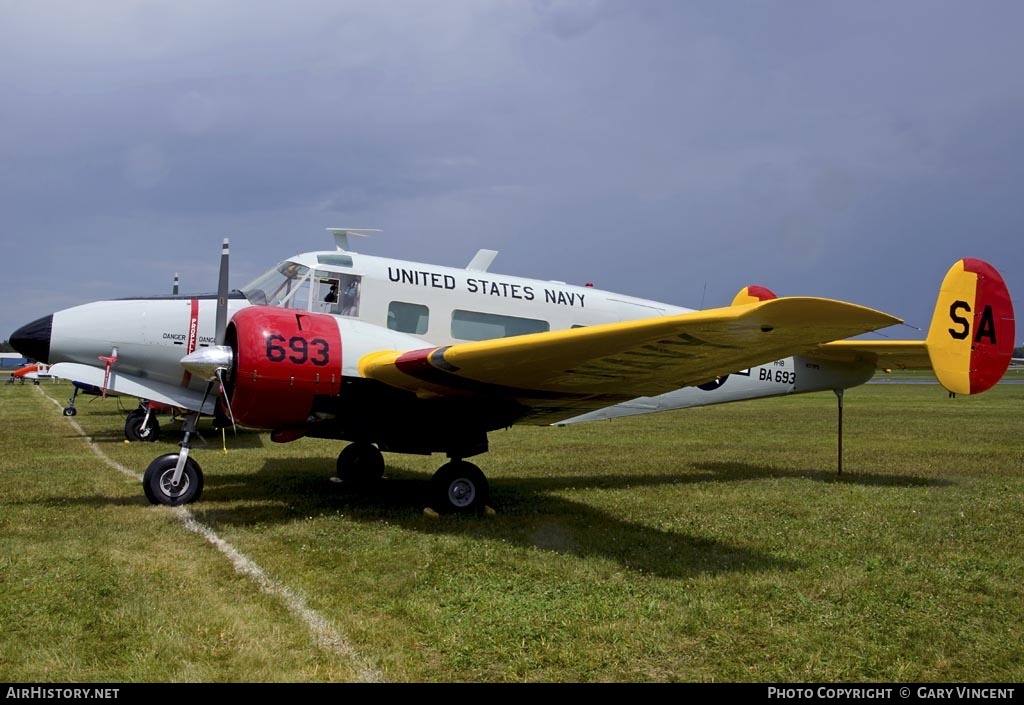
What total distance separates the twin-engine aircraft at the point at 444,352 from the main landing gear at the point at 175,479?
0.07 ft

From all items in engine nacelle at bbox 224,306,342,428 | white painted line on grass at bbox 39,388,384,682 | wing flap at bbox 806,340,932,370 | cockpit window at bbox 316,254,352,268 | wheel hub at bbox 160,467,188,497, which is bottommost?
white painted line on grass at bbox 39,388,384,682

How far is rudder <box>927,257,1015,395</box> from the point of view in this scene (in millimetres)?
9531

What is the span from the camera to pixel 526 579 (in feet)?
18.7

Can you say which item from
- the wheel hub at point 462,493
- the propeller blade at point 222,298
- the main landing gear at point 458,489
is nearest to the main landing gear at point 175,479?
the propeller blade at point 222,298

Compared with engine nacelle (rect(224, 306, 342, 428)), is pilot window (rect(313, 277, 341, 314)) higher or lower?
higher

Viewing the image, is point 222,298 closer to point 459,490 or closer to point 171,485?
point 171,485

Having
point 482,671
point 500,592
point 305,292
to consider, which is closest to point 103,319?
point 305,292

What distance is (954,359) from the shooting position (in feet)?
31.1

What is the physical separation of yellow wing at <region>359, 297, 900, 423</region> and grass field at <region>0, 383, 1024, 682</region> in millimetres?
1396

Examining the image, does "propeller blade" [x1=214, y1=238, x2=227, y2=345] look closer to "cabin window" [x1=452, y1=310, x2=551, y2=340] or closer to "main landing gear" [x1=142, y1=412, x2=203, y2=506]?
"main landing gear" [x1=142, y1=412, x2=203, y2=506]

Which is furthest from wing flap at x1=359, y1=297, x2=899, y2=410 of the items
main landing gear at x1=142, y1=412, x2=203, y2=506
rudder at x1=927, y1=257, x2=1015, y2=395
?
rudder at x1=927, y1=257, x2=1015, y2=395

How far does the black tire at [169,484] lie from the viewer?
8.26 metres

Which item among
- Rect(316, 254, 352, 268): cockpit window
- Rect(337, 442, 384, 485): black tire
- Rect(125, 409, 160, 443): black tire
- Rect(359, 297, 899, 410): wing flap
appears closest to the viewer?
Rect(359, 297, 899, 410): wing flap

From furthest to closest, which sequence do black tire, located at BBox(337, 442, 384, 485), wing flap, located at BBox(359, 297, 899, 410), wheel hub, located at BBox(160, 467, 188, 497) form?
1. black tire, located at BBox(337, 442, 384, 485)
2. wheel hub, located at BBox(160, 467, 188, 497)
3. wing flap, located at BBox(359, 297, 899, 410)
